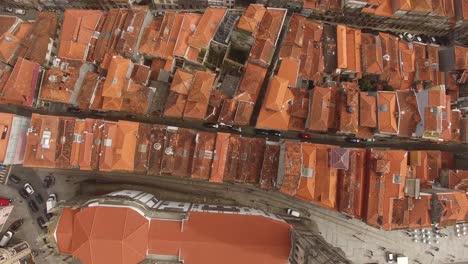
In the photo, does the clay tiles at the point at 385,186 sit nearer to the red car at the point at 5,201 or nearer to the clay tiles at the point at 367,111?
the clay tiles at the point at 367,111

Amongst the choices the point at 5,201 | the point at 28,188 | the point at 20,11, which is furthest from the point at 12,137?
the point at 20,11

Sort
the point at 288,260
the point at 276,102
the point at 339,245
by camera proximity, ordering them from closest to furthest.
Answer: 1. the point at 288,260
2. the point at 276,102
3. the point at 339,245

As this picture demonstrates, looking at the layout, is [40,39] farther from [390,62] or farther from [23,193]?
[390,62]

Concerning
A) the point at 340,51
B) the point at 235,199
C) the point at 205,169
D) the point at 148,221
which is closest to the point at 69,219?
the point at 148,221

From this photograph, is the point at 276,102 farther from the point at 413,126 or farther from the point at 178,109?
the point at 413,126

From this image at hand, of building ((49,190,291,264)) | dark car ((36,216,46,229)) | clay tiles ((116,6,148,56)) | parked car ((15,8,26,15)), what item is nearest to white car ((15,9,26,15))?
parked car ((15,8,26,15))

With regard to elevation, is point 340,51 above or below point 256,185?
above

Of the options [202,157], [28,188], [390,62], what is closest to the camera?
[202,157]
